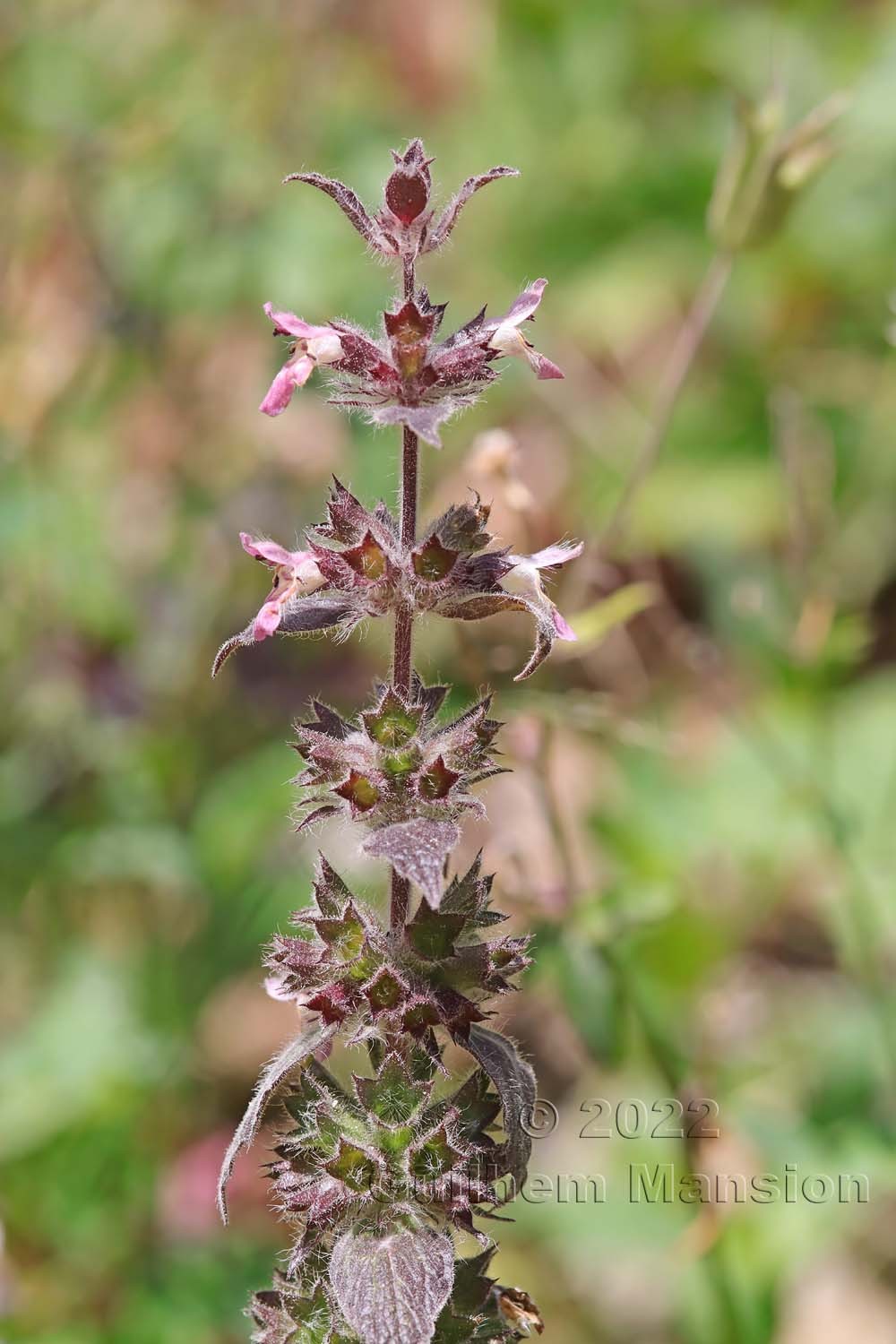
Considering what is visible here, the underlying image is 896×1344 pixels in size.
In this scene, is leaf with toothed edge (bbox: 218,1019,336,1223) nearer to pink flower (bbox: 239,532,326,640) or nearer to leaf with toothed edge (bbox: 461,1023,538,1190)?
leaf with toothed edge (bbox: 461,1023,538,1190)

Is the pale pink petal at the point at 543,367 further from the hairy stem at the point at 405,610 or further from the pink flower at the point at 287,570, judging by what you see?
the pink flower at the point at 287,570

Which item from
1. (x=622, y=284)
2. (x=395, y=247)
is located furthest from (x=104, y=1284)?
(x=622, y=284)

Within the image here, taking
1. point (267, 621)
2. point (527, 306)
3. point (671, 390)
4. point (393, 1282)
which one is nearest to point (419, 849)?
point (267, 621)

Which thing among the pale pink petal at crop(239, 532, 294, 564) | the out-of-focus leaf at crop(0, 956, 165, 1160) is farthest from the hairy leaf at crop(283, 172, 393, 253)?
the out-of-focus leaf at crop(0, 956, 165, 1160)

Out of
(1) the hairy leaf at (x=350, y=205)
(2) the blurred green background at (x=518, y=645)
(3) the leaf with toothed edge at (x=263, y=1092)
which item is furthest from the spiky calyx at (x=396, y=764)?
(2) the blurred green background at (x=518, y=645)

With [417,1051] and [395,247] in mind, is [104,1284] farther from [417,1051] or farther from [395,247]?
[395,247]

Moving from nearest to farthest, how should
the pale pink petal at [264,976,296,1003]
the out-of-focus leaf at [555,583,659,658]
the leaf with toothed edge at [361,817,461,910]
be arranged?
the leaf with toothed edge at [361,817,461,910] < the pale pink petal at [264,976,296,1003] < the out-of-focus leaf at [555,583,659,658]

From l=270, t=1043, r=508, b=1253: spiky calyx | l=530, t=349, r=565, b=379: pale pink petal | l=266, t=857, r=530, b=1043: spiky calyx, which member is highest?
l=530, t=349, r=565, b=379: pale pink petal
